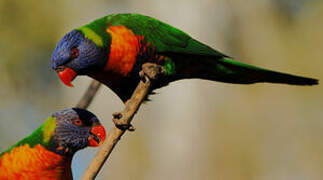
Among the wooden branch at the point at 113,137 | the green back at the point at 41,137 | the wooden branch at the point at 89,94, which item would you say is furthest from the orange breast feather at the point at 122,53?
the green back at the point at 41,137

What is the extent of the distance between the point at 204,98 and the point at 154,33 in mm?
3134

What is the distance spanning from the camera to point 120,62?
2.80m

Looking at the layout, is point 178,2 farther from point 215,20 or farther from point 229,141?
point 229,141

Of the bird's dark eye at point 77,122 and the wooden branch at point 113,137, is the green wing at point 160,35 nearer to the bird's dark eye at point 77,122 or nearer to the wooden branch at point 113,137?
the wooden branch at point 113,137

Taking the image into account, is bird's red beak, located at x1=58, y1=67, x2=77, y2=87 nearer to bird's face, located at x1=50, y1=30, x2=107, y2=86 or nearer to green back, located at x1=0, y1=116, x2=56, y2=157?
bird's face, located at x1=50, y1=30, x2=107, y2=86

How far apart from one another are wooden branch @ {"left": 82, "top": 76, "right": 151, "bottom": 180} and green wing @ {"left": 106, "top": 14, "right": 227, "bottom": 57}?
53 cm

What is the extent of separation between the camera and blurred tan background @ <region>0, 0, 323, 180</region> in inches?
233

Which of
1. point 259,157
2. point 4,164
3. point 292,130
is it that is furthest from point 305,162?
point 4,164

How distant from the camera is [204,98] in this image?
6062mm

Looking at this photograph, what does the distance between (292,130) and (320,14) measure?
309 centimetres

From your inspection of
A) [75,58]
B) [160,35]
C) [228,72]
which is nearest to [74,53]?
[75,58]

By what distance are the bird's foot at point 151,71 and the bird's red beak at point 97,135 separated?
0.55 m

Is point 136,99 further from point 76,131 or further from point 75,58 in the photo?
point 76,131

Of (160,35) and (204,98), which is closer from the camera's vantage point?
(160,35)
